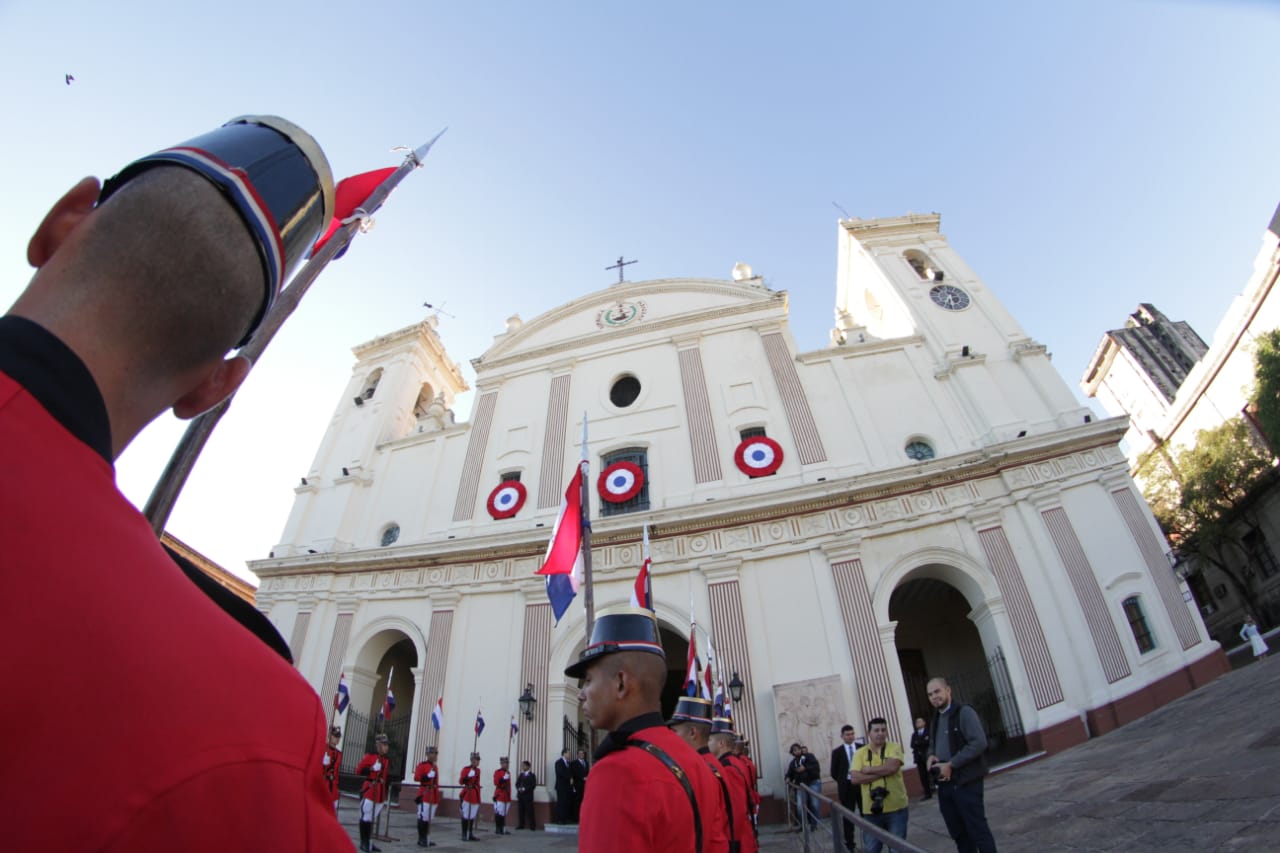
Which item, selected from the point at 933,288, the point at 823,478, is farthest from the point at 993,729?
the point at 933,288

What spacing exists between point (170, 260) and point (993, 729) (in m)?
16.1

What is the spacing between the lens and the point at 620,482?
16219 mm

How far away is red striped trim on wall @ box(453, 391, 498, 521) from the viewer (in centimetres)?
1731

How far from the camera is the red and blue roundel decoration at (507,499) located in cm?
1666

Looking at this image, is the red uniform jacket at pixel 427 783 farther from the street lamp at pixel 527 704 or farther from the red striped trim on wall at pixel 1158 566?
the red striped trim on wall at pixel 1158 566

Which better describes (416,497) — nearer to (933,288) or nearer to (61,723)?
(933,288)

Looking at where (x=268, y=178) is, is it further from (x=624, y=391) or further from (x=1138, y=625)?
(x=624, y=391)

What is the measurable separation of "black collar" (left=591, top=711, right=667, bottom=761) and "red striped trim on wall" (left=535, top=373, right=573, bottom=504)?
569 inches

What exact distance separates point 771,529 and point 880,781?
8501mm

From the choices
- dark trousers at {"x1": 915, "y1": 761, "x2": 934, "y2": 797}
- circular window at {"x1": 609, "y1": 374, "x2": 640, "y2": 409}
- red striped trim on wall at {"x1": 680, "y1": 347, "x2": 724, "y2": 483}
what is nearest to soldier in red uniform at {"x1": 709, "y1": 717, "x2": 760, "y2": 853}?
dark trousers at {"x1": 915, "y1": 761, "x2": 934, "y2": 797}

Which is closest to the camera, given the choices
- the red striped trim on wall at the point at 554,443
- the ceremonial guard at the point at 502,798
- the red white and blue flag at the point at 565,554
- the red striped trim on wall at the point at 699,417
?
the red white and blue flag at the point at 565,554

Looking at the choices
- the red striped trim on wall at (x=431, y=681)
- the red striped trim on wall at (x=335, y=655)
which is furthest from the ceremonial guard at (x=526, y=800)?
the red striped trim on wall at (x=335, y=655)

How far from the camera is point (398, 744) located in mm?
15102

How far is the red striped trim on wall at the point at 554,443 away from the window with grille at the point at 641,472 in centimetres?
131
